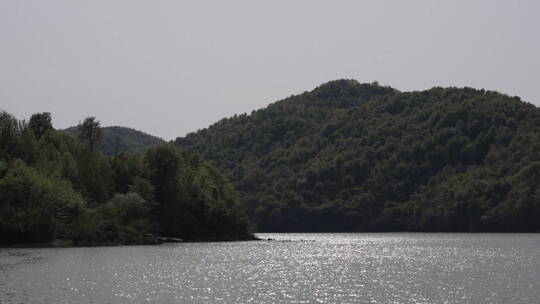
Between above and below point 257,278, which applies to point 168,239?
above

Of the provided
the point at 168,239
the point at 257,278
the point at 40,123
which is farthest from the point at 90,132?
the point at 257,278

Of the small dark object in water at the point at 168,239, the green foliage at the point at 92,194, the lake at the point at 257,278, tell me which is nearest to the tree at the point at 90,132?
the green foliage at the point at 92,194

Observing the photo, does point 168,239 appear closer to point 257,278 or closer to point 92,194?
point 92,194

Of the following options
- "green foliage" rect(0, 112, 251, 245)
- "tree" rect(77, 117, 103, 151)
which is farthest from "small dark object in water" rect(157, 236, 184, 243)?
"tree" rect(77, 117, 103, 151)

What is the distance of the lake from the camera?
67.8m

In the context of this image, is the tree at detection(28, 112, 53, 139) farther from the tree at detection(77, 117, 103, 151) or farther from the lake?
the lake

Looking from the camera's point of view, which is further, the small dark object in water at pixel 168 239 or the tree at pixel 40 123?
the tree at pixel 40 123

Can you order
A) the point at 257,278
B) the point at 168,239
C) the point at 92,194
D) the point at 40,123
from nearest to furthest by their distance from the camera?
the point at 257,278 → the point at 92,194 → the point at 168,239 → the point at 40,123

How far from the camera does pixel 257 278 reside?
88688 millimetres

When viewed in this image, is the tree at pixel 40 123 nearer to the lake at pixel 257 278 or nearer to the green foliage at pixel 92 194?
the green foliage at pixel 92 194

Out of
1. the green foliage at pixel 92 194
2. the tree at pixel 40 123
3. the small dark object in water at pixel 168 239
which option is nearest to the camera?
the green foliage at pixel 92 194

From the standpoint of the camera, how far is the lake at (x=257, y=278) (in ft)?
222

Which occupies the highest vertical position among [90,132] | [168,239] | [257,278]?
[90,132]

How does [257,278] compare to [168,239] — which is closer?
[257,278]
